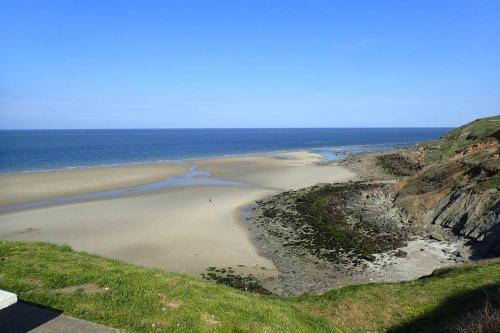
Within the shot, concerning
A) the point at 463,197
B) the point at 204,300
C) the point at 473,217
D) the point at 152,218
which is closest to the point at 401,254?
the point at 473,217

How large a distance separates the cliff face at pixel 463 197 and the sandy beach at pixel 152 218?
44.0ft

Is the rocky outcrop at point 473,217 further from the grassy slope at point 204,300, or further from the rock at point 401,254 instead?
the grassy slope at point 204,300

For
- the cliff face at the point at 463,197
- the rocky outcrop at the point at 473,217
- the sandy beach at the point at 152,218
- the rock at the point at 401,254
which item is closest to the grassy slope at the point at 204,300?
the rock at the point at 401,254

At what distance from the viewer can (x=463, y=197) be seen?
28.1 metres

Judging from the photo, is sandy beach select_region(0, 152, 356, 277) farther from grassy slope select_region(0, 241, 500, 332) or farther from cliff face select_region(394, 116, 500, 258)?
cliff face select_region(394, 116, 500, 258)

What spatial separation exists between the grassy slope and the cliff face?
10.6 m

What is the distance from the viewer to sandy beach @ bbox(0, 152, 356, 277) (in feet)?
82.7

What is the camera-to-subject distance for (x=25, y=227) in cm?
3117

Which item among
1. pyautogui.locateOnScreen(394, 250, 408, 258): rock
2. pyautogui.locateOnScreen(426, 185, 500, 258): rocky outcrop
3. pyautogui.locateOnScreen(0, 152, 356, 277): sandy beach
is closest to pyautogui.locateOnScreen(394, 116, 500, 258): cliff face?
pyautogui.locateOnScreen(426, 185, 500, 258): rocky outcrop

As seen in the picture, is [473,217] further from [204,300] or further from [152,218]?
[152,218]

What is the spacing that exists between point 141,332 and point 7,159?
8634cm

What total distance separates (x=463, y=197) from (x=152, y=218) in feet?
84.4

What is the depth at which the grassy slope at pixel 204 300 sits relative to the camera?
376 inches

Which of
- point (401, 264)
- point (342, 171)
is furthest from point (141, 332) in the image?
point (342, 171)
